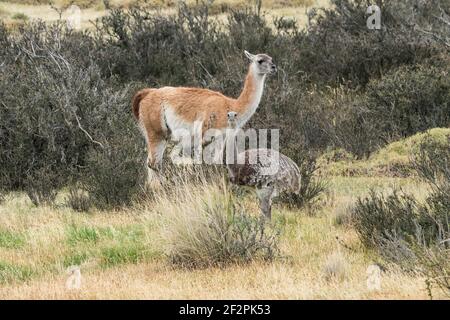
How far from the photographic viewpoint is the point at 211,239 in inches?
297

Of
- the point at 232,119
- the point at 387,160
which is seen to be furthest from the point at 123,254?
the point at 387,160

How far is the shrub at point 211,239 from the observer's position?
A: 752 centimetres

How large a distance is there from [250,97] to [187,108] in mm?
781

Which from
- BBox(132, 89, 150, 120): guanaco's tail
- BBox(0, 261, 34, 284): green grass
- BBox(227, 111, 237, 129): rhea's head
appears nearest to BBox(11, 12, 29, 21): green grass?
BBox(132, 89, 150, 120): guanaco's tail

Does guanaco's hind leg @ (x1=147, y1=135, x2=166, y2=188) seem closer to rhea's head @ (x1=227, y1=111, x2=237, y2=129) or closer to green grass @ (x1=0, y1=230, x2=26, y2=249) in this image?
rhea's head @ (x1=227, y1=111, x2=237, y2=129)

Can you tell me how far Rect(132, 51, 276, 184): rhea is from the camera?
11227 millimetres

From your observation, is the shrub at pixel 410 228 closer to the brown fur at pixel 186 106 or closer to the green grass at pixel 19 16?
the brown fur at pixel 186 106

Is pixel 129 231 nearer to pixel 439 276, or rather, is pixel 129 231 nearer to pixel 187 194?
pixel 187 194

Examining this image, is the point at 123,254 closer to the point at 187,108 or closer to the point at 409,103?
the point at 187,108

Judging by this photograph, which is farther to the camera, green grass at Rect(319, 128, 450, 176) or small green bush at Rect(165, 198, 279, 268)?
green grass at Rect(319, 128, 450, 176)

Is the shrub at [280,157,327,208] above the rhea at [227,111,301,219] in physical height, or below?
below

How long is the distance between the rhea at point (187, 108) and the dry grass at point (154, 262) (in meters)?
1.47

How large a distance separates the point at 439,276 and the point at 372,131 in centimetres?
858

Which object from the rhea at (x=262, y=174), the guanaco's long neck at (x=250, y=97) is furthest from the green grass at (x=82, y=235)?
the guanaco's long neck at (x=250, y=97)
